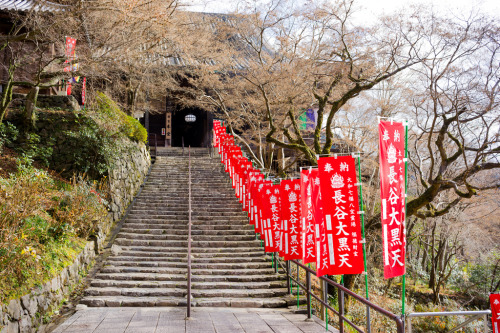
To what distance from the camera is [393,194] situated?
5391 mm

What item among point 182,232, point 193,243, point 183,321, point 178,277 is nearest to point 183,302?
point 183,321

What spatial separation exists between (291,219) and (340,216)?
2687 millimetres

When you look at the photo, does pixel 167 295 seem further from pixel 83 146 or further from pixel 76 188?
pixel 83 146

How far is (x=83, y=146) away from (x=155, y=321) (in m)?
8.22

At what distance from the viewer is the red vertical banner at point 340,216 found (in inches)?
249

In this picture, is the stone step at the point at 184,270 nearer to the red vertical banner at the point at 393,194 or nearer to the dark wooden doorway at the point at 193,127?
the red vertical banner at the point at 393,194

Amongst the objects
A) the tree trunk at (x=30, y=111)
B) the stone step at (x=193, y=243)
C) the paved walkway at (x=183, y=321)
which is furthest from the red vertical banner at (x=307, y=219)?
the tree trunk at (x=30, y=111)

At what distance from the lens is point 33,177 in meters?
8.92

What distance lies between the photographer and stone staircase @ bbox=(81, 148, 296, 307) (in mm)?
8633

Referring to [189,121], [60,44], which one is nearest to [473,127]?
[60,44]

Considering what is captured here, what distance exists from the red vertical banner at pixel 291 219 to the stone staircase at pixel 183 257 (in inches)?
47.3

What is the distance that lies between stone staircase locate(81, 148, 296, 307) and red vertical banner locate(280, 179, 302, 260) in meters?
1.20

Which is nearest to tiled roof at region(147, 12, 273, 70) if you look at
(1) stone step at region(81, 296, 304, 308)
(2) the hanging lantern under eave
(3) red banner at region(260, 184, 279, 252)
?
(2) the hanging lantern under eave

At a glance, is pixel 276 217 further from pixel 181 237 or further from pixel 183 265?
pixel 181 237
